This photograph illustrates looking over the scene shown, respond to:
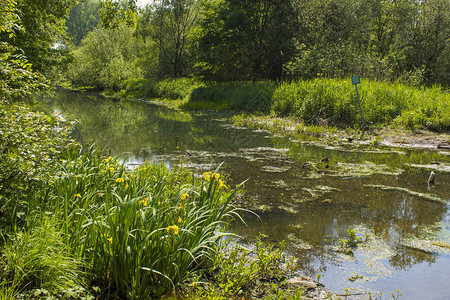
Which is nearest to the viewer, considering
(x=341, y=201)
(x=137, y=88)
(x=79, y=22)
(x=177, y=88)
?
(x=341, y=201)

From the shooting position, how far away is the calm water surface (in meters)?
3.81

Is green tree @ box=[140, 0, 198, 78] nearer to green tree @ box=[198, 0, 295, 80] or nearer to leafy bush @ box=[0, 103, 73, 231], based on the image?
green tree @ box=[198, 0, 295, 80]

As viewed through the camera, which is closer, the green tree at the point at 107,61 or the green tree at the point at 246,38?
the green tree at the point at 246,38

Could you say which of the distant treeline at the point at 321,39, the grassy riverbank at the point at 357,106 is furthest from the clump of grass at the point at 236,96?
the distant treeline at the point at 321,39

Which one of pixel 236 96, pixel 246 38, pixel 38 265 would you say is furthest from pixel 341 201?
pixel 246 38

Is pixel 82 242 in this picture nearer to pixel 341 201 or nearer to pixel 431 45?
pixel 341 201

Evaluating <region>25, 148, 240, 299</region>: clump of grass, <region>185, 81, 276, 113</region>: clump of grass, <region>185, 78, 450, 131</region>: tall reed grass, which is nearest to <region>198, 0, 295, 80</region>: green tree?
<region>185, 81, 276, 113</region>: clump of grass

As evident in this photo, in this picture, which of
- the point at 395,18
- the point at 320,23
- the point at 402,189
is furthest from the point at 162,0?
the point at 402,189

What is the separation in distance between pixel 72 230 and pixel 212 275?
1440mm

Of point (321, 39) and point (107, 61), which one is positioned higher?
point (321, 39)

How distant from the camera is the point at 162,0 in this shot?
108 feet

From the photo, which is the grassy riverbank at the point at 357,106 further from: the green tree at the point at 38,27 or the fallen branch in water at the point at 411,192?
the green tree at the point at 38,27

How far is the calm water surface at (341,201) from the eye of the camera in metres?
3.81

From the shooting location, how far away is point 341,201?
5.96 m
